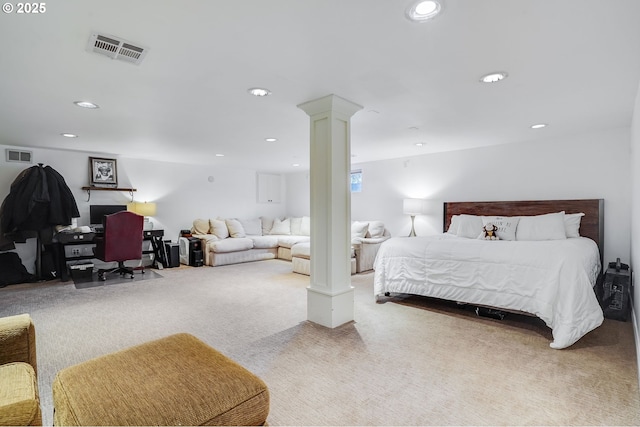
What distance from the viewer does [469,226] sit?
4.76 metres

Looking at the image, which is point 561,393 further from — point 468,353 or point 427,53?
point 427,53

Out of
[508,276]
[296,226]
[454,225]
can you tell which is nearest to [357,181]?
[296,226]

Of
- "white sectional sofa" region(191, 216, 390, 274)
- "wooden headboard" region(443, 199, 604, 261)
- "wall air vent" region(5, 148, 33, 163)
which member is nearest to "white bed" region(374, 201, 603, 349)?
"wooden headboard" region(443, 199, 604, 261)

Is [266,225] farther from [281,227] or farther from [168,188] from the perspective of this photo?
[168,188]

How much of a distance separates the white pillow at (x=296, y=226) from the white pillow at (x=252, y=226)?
814 mm

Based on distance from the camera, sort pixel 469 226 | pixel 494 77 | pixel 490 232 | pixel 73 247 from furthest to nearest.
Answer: pixel 73 247, pixel 469 226, pixel 490 232, pixel 494 77

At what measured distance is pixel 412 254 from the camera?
3770 millimetres

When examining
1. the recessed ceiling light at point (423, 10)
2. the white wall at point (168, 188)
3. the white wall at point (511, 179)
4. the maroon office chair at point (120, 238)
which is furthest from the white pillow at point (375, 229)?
the recessed ceiling light at point (423, 10)

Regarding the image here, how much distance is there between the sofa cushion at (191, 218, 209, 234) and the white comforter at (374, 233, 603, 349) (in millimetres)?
4478

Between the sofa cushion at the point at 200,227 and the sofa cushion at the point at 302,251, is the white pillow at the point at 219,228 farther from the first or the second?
the sofa cushion at the point at 302,251

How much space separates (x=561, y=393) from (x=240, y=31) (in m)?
2.90

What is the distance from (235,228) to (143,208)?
6.24 ft

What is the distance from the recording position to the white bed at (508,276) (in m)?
2.63

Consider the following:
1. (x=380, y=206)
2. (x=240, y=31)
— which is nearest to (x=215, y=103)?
(x=240, y=31)
